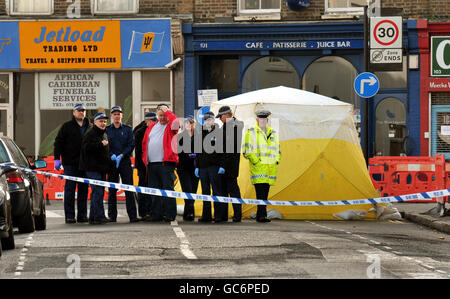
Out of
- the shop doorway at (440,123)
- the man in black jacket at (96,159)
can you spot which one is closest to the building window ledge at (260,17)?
the shop doorway at (440,123)

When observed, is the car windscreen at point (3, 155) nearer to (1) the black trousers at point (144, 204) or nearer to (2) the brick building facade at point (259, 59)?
(1) the black trousers at point (144, 204)

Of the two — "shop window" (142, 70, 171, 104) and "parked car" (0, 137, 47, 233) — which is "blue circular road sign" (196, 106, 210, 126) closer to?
"shop window" (142, 70, 171, 104)

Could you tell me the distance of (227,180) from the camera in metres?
15.4

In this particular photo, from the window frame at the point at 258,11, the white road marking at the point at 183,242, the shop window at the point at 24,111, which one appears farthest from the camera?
the shop window at the point at 24,111

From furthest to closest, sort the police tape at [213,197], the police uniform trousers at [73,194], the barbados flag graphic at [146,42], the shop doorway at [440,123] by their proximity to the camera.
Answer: the barbados flag graphic at [146,42], the shop doorway at [440,123], the police uniform trousers at [73,194], the police tape at [213,197]

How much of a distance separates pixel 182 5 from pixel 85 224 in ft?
36.8

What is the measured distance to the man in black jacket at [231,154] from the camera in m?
15.1

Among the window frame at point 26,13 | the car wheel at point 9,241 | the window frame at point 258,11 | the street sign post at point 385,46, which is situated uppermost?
the window frame at point 26,13

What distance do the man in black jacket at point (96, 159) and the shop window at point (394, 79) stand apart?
11.5 metres

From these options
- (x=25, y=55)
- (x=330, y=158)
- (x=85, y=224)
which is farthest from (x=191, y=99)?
(x=85, y=224)

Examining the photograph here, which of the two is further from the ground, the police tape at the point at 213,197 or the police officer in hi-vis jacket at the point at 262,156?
the police officer in hi-vis jacket at the point at 262,156

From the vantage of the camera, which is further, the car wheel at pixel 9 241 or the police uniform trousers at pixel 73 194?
the police uniform trousers at pixel 73 194

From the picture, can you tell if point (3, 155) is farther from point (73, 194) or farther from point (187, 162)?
point (187, 162)
